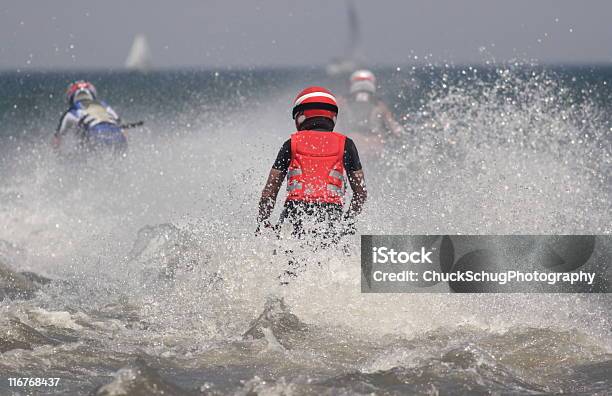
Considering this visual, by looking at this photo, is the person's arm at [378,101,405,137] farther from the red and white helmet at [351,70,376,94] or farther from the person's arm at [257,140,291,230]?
the person's arm at [257,140,291,230]

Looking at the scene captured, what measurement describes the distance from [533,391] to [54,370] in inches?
115

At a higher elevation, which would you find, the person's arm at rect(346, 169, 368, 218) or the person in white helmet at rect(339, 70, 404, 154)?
the person in white helmet at rect(339, 70, 404, 154)

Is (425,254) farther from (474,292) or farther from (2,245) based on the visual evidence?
(2,245)

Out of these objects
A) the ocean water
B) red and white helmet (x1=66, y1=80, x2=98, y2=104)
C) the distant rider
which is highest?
red and white helmet (x1=66, y1=80, x2=98, y2=104)

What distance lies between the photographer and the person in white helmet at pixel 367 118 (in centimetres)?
1527

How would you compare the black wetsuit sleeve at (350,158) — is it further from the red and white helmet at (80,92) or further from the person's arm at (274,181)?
the red and white helmet at (80,92)

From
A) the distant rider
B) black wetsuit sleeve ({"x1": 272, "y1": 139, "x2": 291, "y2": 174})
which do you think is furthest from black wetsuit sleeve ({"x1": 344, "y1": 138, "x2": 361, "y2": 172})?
the distant rider

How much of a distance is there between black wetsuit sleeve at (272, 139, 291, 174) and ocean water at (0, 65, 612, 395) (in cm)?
60

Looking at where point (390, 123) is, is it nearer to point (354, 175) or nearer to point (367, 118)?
point (367, 118)

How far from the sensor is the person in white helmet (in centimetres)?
1527

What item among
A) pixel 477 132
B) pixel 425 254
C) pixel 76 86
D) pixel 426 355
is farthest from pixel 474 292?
pixel 76 86

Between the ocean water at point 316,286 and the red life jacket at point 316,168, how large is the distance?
46 centimetres

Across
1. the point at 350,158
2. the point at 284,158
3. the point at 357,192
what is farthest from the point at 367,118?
the point at 284,158

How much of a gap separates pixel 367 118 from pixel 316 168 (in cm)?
799
